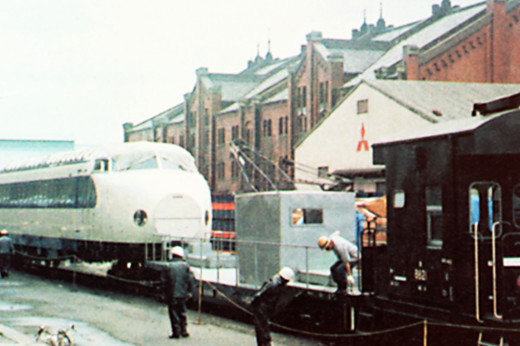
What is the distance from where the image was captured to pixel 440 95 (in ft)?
127

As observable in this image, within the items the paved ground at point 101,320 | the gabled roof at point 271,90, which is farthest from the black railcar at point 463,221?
the gabled roof at point 271,90

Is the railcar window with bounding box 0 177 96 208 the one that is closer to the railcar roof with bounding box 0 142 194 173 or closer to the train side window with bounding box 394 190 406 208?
the railcar roof with bounding box 0 142 194 173

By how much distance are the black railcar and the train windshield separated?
11774mm

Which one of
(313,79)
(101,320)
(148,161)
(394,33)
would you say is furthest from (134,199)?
(394,33)

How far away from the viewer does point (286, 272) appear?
41.5 ft

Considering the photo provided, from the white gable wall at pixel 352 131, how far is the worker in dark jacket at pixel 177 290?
69.8ft

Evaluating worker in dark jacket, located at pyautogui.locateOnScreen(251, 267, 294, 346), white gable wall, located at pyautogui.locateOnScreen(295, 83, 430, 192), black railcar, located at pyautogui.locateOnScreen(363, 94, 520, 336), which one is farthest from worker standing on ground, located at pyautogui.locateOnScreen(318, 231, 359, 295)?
white gable wall, located at pyautogui.locateOnScreen(295, 83, 430, 192)

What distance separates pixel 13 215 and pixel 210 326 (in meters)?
15.4

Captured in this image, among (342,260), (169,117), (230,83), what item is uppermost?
(230,83)

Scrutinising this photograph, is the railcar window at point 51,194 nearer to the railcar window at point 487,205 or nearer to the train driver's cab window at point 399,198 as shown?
the train driver's cab window at point 399,198

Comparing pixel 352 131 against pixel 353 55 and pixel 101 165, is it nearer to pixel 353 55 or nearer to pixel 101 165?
pixel 353 55

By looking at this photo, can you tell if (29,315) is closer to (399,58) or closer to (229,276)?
(229,276)

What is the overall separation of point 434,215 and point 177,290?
5.97 m

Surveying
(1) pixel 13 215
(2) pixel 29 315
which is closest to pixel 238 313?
(2) pixel 29 315
